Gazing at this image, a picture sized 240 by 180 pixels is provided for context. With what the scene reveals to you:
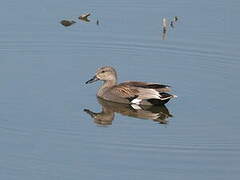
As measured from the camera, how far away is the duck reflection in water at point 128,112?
44.5 feet

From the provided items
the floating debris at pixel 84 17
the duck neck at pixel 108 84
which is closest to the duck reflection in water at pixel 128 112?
the duck neck at pixel 108 84

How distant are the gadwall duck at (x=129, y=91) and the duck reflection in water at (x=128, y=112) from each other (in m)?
0.09

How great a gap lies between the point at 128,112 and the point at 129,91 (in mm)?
418

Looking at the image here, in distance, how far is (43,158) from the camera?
38.0ft

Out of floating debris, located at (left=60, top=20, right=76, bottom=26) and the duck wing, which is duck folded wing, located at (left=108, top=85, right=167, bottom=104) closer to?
the duck wing

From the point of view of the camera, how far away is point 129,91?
14.4 meters

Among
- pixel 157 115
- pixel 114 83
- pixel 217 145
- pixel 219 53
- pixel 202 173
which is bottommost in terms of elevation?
pixel 202 173

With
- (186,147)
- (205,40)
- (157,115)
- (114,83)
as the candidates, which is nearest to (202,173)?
(186,147)

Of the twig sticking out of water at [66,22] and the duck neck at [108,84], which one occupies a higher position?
the twig sticking out of water at [66,22]

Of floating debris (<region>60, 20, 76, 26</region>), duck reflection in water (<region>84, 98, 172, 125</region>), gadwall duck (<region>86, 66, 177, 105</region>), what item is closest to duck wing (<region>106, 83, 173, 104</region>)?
gadwall duck (<region>86, 66, 177, 105</region>)

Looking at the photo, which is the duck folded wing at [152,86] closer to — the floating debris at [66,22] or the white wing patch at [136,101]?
the white wing patch at [136,101]

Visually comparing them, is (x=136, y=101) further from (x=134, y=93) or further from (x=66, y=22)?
(x=66, y=22)

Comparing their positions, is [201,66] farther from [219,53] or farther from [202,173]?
[202,173]

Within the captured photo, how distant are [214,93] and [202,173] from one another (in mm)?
3170
